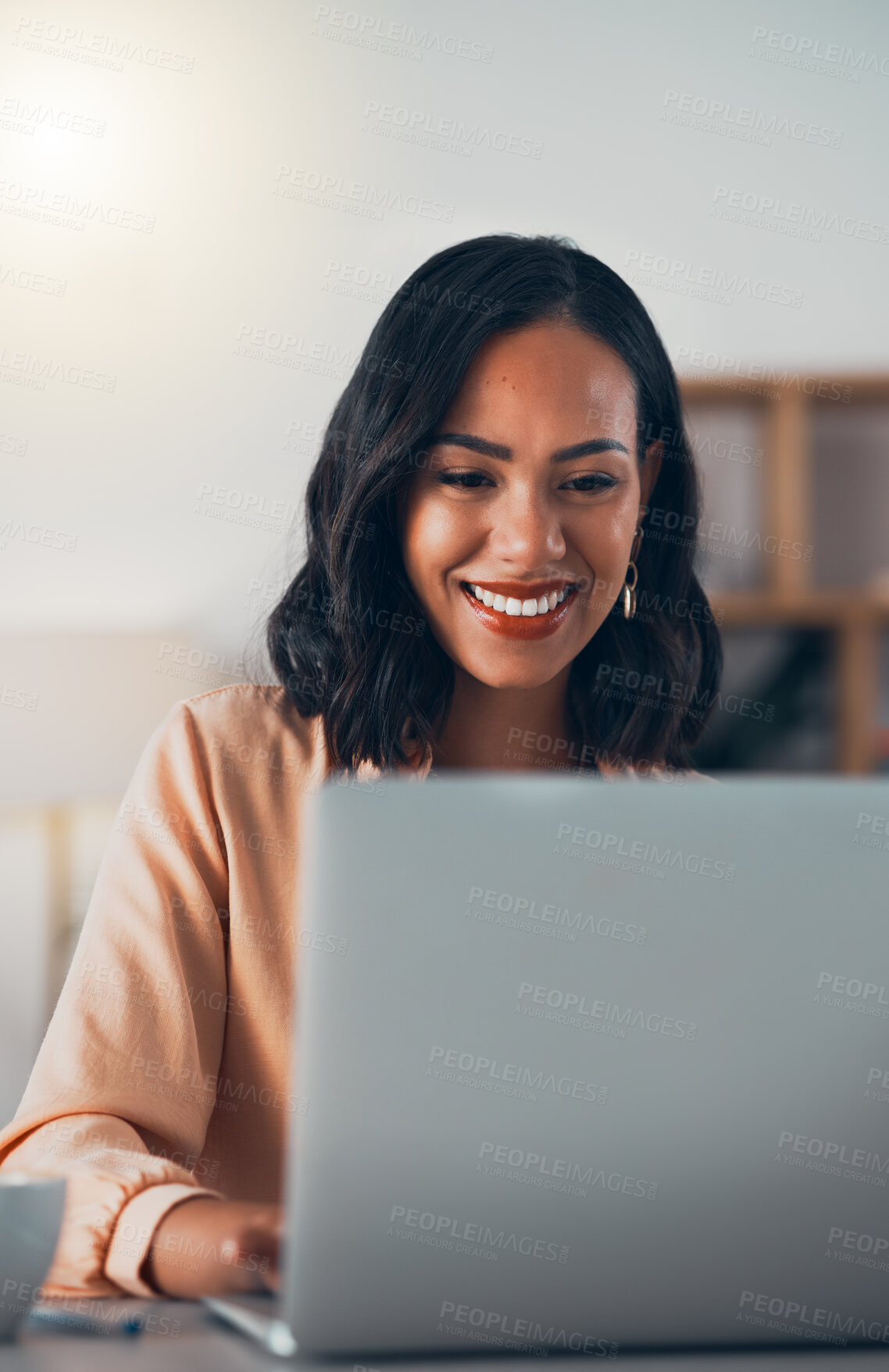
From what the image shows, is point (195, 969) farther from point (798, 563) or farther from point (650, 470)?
point (798, 563)

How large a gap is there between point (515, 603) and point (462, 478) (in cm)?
15

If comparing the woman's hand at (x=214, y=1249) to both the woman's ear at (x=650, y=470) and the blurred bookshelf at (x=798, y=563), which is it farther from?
the blurred bookshelf at (x=798, y=563)

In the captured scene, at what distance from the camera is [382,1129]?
61cm

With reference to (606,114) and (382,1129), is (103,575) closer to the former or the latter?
(606,114)

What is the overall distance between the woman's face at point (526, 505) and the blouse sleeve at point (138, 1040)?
33 cm

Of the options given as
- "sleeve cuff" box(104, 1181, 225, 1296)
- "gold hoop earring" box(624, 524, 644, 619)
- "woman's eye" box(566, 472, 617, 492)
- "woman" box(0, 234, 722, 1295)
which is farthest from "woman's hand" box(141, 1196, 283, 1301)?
"gold hoop earring" box(624, 524, 644, 619)

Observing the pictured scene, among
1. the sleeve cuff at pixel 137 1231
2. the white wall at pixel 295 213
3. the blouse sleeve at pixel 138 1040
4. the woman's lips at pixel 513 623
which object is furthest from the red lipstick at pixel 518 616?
the white wall at pixel 295 213

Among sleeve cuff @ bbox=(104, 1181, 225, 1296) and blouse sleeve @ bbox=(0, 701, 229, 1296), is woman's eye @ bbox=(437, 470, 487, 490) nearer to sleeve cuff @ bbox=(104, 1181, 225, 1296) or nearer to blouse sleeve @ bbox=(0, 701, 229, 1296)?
blouse sleeve @ bbox=(0, 701, 229, 1296)

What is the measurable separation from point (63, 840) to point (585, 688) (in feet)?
4.96

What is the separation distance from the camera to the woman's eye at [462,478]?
4.43 feet

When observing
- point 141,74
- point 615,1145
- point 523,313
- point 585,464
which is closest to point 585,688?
point 585,464

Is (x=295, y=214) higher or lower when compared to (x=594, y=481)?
higher

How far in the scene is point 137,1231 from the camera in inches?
30.9

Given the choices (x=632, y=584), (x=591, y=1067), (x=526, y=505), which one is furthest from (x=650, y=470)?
(x=591, y=1067)
